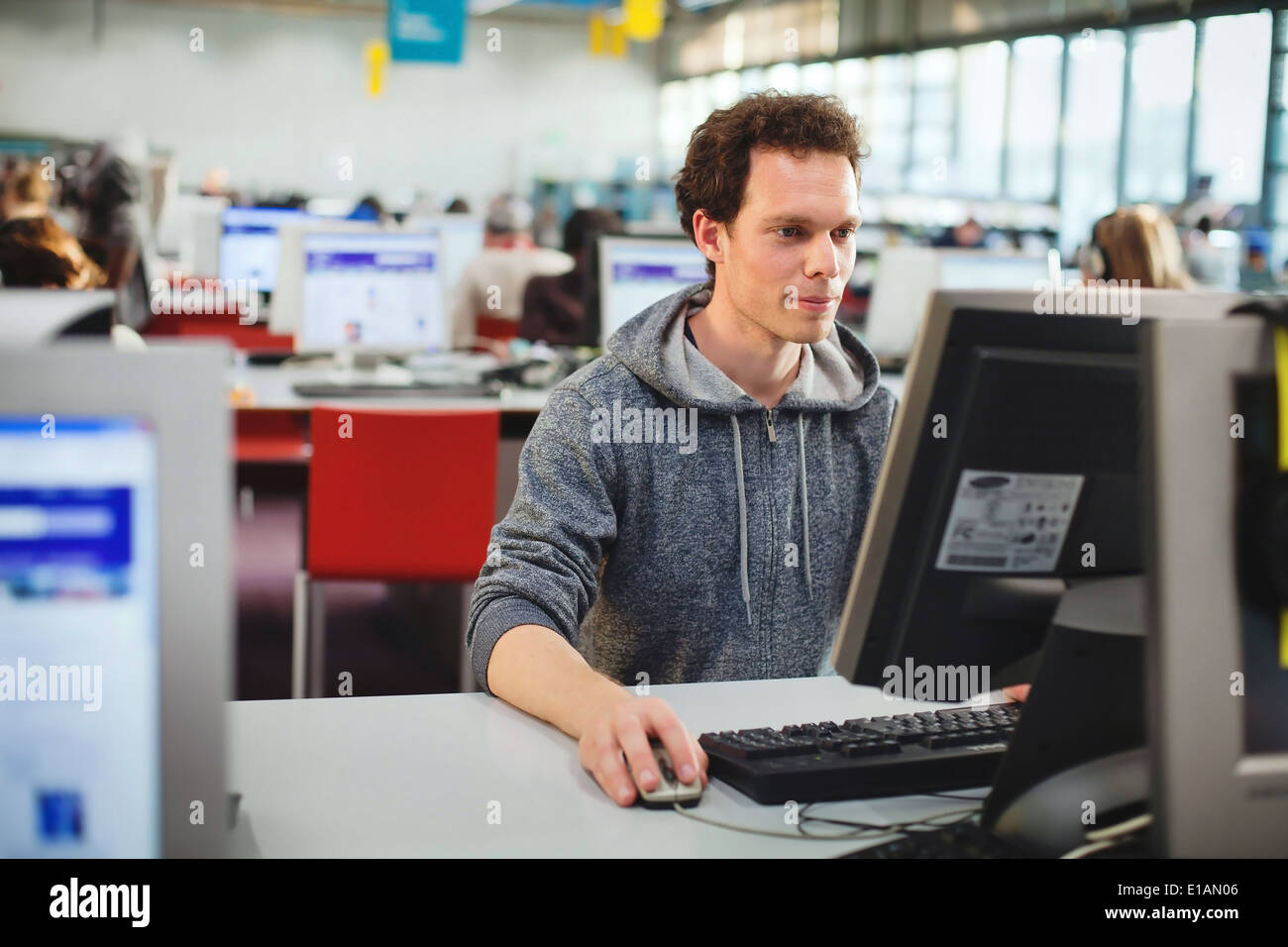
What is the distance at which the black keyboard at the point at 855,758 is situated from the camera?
1147 millimetres

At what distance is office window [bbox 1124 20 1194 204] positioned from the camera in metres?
9.19

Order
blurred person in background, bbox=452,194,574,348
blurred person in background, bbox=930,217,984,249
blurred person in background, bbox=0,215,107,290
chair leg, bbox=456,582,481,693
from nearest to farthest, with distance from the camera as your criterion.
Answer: blurred person in background, bbox=0,215,107,290 < chair leg, bbox=456,582,481,693 < blurred person in background, bbox=452,194,574,348 < blurred person in background, bbox=930,217,984,249

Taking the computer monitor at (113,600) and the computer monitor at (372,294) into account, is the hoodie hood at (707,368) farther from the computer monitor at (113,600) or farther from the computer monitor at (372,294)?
the computer monitor at (372,294)

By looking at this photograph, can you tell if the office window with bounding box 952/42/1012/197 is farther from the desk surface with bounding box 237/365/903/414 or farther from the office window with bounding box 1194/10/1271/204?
the desk surface with bounding box 237/365/903/414

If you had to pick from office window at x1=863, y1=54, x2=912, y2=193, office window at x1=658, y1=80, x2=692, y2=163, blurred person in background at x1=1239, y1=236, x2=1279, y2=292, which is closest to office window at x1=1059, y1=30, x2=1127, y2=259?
office window at x1=863, y1=54, x2=912, y2=193

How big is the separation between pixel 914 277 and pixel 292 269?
2.34 metres

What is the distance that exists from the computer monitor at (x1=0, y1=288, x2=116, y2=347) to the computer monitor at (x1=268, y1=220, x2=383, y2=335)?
10.7ft

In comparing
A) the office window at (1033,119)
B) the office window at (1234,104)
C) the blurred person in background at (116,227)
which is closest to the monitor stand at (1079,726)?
the blurred person in background at (116,227)

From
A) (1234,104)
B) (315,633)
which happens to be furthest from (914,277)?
(1234,104)

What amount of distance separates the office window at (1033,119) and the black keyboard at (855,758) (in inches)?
405

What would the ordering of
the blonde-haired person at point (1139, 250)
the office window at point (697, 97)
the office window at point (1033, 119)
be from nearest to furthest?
1. the blonde-haired person at point (1139, 250)
2. the office window at point (1033, 119)
3. the office window at point (697, 97)

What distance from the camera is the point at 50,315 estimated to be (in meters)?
0.76

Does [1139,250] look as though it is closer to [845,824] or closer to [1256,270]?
[845,824]
